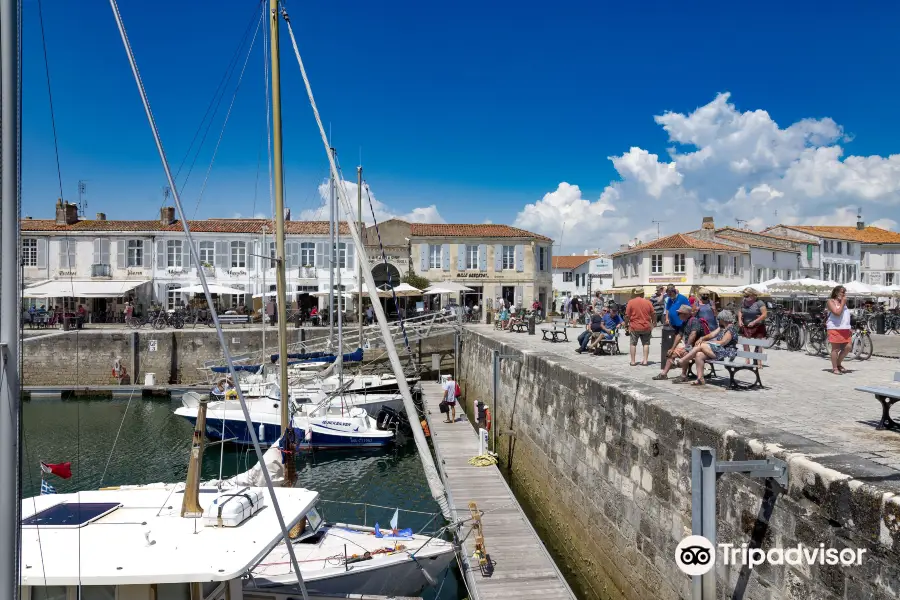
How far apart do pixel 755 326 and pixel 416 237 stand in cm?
3323

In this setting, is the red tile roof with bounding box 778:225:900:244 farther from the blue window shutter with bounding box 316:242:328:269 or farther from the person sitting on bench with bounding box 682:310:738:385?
the person sitting on bench with bounding box 682:310:738:385

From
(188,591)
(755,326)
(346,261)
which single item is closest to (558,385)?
(755,326)

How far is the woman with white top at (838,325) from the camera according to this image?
10602mm

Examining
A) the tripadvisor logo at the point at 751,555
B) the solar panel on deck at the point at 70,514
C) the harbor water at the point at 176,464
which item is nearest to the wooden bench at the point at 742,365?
the tripadvisor logo at the point at 751,555

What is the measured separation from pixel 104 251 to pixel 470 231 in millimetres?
23554

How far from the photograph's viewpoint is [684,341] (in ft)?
36.5

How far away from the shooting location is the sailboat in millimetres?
3846

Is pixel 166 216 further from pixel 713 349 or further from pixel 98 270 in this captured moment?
pixel 713 349

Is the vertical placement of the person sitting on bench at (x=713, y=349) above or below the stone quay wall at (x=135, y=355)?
above

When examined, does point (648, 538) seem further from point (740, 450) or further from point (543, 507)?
point (543, 507)

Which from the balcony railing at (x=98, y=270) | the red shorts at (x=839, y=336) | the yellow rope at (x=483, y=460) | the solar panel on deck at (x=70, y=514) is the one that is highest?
the balcony railing at (x=98, y=270)

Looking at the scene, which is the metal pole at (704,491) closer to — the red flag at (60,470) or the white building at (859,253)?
the red flag at (60,470)

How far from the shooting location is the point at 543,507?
1271 centimetres

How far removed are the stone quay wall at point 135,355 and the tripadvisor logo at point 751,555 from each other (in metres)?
23.0
